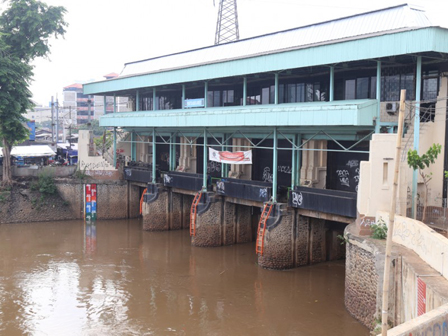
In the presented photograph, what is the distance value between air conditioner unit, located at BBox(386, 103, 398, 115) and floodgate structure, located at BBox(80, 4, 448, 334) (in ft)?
0.14

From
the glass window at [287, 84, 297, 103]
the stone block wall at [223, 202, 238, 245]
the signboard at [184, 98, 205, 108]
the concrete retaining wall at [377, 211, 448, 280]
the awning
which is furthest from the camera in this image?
the awning

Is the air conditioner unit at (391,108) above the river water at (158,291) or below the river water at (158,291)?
above

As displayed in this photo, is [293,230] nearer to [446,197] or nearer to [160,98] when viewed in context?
[446,197]

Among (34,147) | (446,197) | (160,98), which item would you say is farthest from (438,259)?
(34,147)

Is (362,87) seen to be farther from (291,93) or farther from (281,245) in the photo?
(281,245)

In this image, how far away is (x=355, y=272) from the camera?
58.3 ft

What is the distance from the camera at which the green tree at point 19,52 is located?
34.8 metres

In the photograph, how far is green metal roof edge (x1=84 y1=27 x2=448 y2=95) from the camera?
1827 cm

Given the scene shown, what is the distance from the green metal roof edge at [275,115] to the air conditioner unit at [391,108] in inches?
23.6

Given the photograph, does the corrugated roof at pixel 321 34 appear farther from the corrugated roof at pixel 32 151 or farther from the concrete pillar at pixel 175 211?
the corrugated roof at pixel 32 151

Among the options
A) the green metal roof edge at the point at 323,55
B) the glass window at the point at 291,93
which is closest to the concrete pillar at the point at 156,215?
the green metal roof edge at the point at 323,55

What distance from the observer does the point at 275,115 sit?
23.6 metres

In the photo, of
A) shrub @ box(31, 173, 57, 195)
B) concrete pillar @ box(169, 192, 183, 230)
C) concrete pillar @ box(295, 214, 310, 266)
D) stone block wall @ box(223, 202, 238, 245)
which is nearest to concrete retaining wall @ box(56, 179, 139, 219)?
shrub @ box(31, 173, 57, 195)

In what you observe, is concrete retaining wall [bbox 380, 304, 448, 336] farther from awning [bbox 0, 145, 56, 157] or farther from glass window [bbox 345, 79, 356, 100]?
awning [bbox 0, 145, 56, 157]
